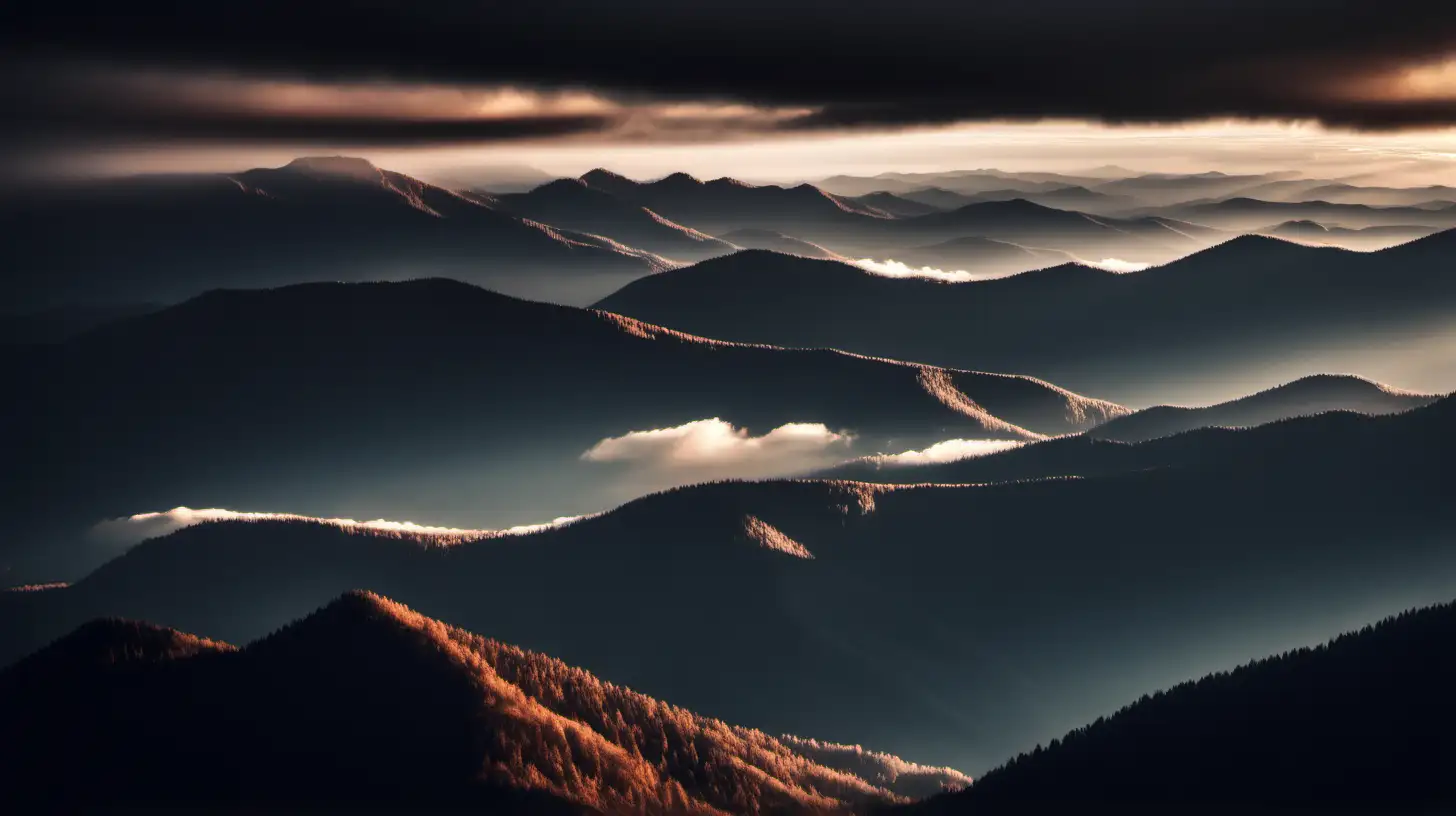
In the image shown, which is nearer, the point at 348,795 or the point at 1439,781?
the point at 348,795

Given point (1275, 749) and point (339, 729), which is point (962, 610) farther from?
point (339, 729)

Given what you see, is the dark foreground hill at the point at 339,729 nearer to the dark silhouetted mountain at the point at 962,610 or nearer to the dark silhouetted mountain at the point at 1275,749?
the dark silhouetted mountain at the point at 1275,749

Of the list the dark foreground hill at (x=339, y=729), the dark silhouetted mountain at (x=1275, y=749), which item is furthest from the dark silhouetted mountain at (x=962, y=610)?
the dark foreground hill at (x=339, y=729)

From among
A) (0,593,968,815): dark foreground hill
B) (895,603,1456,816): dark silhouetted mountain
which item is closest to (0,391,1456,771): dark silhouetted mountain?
(895,603,1456,816): dark silhouetted mountain

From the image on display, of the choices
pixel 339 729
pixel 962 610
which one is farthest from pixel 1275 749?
pixel 962 610

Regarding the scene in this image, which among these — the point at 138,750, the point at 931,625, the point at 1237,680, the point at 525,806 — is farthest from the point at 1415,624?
the point at 931,625

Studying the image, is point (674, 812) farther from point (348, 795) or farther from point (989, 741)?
point (989, 741)

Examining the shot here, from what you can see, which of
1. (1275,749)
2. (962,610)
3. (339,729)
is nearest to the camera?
(339,729)
